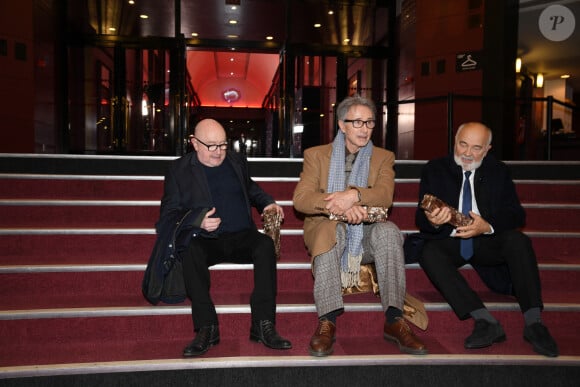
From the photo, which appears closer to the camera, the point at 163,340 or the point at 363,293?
the point at 163,340

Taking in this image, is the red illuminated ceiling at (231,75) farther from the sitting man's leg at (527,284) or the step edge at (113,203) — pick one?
the sitting man's leg at (527,284)

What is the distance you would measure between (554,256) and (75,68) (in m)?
7.24

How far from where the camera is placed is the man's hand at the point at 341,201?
7.81 feet

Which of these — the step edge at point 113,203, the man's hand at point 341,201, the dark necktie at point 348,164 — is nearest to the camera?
the man's hand at point 341,201

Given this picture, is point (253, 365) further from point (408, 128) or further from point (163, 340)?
point (408, 128)

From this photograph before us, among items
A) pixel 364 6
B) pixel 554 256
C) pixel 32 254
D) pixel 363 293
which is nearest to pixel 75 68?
pixel 364 6

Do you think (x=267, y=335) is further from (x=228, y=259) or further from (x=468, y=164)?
(x=468, y=164)

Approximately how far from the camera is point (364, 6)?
797cm

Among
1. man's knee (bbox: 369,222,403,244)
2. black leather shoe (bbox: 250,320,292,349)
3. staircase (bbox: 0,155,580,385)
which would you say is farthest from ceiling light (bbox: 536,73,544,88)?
black leather shoe (bbox: 250,320,292,349)

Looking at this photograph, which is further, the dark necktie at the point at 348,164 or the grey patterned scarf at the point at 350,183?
the dark necktie at the point at 348,164

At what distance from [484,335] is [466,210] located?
680 mm

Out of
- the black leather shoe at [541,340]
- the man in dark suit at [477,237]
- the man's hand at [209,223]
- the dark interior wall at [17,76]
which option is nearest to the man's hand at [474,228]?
the man in dark suit at [477,237]

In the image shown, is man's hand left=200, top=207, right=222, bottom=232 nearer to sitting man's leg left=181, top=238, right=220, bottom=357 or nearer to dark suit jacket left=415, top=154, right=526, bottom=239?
sitting man's leg left=181, top=238, right=220, bottom=357

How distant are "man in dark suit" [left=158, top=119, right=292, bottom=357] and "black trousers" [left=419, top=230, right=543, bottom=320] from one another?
2.79 ft
